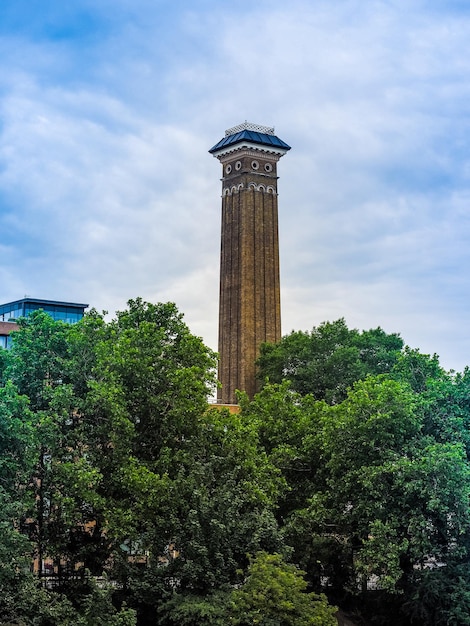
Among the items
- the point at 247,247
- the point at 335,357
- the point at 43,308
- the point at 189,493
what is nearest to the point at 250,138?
the point at 247,247

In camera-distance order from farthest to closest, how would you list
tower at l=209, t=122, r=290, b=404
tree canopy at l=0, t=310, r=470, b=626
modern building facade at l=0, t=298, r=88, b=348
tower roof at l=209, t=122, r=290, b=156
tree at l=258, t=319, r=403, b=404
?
tower roof at l=209, t=122, r=290, b=156 → tower at l=209, t=122, r=290, b=404 → modern building facade at l=0, t=298, r=88, b=348 → tree at l=258, t=319, r=403, b=404 → tree canopy at l=0, t=310, r=470, b=626

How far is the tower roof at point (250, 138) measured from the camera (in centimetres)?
7594

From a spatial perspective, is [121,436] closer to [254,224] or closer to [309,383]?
[309,383]

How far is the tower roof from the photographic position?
7594 cm

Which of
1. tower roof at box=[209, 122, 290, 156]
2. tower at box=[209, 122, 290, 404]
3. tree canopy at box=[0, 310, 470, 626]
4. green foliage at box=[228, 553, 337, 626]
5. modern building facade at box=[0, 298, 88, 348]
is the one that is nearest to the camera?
green foliage at box=[228, 553, 337, 626]

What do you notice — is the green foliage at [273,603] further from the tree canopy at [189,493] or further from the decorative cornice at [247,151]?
the decorative cornice at [247,151]

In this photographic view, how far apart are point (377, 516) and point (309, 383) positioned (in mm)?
23037

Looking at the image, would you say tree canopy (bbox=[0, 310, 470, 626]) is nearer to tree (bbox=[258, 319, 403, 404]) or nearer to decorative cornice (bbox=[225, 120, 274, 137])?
tree (bbox=[258, 319, 403, 404])

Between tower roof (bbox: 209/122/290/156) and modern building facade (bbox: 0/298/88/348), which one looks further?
tower roof (bbox: 209/122/290/156)

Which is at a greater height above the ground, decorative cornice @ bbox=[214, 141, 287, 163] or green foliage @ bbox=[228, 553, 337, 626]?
decorative cornice @ bbox=[214, 141, 287, 163]

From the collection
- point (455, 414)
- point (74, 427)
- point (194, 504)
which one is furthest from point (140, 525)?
point (455, 414)

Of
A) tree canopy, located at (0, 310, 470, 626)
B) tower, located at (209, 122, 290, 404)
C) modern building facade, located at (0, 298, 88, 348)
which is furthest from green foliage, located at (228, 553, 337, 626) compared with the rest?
tower, located at (209, 122, 290, 404)

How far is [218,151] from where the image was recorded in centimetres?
7819

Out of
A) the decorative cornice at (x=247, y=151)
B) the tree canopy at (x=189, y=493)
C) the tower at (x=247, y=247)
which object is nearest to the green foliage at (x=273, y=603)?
the tree canopy at (x=189, y=493)
